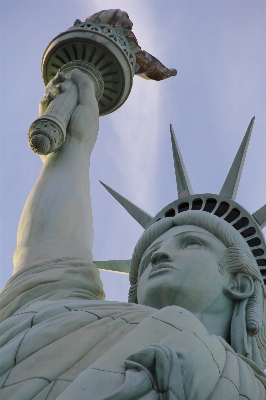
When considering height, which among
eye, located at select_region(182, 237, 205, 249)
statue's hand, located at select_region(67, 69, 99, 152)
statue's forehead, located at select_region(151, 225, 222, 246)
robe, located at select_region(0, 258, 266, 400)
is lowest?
robe, located at select_region(0, 258, 266, 400)

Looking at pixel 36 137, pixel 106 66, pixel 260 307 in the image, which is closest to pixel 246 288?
pixel 260 307

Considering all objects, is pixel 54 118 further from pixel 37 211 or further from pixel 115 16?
pixel 115 16

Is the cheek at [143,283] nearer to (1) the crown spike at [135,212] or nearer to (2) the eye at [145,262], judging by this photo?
(2) the eye at [145,262]

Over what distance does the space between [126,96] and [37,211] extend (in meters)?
4.15

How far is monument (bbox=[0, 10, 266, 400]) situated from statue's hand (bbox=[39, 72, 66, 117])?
19 mm

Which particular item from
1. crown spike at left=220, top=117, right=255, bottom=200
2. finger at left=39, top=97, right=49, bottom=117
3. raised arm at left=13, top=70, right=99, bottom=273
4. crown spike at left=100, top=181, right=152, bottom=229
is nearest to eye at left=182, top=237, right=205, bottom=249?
raised arm at left=13, top=70, right=99, bottom=273

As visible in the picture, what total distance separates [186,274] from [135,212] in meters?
2.54

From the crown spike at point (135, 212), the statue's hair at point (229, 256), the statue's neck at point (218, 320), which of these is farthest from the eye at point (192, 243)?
the crown spike at point (135, 212)

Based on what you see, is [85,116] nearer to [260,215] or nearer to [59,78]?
[59,78]

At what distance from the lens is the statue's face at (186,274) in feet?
23.1

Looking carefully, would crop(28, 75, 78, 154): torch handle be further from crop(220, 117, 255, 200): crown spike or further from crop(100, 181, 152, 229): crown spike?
crop(220, 117, 255, 200): crown spike

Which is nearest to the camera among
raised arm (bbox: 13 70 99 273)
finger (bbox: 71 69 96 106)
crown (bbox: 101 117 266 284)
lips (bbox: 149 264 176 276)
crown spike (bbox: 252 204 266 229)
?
lips (bbox: 149 264 176 276)

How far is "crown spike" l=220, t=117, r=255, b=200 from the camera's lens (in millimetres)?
9029

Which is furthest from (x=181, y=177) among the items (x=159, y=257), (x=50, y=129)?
(x=159, y=257)
